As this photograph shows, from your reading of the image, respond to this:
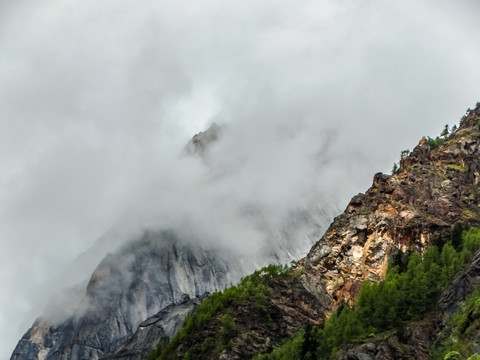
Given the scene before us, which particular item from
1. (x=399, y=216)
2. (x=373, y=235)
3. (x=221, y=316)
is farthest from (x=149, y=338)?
(x=399, y=216)

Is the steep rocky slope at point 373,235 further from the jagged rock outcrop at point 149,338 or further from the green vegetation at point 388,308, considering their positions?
the jagged rock outcrop at point 149,338

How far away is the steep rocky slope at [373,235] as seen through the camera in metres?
140

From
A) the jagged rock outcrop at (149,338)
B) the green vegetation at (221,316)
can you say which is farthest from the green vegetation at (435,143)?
the jagged rock outcrop at (149,338)

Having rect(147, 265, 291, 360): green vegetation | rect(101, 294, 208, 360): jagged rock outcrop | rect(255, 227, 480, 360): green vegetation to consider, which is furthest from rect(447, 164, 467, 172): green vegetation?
rect(101, 294, 208, 360): jagged rock outcrop

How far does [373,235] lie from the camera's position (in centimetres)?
15325

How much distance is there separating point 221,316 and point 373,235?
35.7m

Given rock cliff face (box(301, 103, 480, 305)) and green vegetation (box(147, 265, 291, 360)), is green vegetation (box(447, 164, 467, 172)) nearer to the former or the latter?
rock cliff face (box(301, 103, 480, 305))

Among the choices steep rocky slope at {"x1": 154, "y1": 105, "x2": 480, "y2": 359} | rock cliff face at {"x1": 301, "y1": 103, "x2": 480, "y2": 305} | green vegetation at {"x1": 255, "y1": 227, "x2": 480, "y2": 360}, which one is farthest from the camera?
rock cliff face at {"x1": 301, "y1": 103, "x2": 480, "y2": 305}

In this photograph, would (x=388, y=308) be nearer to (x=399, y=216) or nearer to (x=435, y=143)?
Result: (x=399, y=216)

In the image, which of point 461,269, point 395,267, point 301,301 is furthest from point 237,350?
point 461,269

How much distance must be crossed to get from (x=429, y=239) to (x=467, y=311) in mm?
44774

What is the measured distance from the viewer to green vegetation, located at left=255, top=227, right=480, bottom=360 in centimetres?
11494

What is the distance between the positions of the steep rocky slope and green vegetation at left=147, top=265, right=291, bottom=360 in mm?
619

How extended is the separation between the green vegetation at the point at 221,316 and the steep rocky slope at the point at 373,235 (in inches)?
24.4
